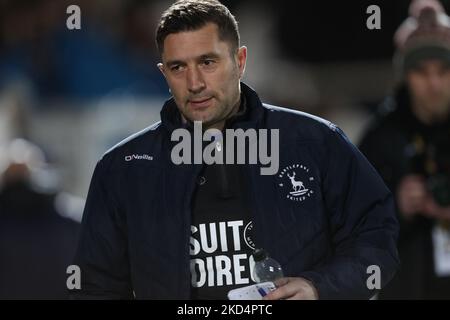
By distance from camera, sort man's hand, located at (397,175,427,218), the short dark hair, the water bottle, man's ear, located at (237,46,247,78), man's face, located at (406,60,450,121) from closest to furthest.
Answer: the water bottle → the short dark hair → man's ear, located at (237,46,247,78) → man's hand, located at (397,175,427,218) → man's face, located at (406,60,450,121)

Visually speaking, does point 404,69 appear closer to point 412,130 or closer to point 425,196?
point 412,130

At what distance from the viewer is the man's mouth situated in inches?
137

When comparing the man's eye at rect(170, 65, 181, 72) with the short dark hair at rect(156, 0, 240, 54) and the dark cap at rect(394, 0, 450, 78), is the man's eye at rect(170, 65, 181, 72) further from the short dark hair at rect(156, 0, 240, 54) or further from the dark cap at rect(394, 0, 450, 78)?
the dark cap at rect(394, 0, 450, 78)

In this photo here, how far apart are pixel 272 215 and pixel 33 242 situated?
283 centimetres

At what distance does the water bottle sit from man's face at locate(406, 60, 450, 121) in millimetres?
2278

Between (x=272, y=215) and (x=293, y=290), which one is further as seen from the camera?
(x=272, y=215)

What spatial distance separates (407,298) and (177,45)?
7.33 ft

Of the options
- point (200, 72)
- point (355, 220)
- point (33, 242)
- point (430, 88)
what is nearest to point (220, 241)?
point (355, 220)

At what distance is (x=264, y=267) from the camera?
3387 millimetres

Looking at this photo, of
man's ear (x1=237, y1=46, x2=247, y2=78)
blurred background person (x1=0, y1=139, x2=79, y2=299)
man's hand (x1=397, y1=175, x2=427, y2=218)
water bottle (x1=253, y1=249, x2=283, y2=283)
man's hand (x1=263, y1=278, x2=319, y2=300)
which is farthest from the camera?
blurred background person (x1=0, y1=139, x2=79, y2=299)

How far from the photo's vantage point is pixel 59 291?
234 inches

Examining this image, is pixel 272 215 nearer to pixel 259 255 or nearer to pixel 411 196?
pixel 259 255

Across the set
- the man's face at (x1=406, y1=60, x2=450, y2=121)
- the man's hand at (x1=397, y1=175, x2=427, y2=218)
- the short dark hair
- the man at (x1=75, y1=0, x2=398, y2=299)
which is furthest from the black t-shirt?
the man's face at (x1=406, y1=60, x2=450, y2=121)

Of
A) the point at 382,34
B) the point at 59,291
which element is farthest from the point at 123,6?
the point at 59,291
